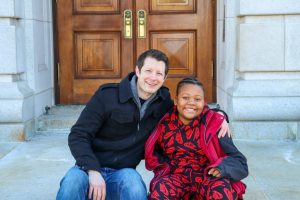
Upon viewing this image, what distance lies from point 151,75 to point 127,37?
364cm

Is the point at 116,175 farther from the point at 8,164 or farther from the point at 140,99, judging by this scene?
the point at 8,164

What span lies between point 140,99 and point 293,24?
3072 mm

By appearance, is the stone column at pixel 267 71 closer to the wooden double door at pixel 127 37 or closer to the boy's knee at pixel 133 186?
the wooden double door at pixel 127 37

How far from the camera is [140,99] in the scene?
3488mm

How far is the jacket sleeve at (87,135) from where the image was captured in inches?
131

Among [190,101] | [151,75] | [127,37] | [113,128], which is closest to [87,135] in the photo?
[113,128]

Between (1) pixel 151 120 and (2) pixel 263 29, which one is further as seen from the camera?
(2) pixel 263 29

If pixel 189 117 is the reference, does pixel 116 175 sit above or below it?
below

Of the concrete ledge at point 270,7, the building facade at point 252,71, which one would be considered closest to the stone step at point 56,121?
the building facade at point 252,71

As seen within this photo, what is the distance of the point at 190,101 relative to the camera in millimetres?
3508

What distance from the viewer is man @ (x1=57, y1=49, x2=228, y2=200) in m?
3.32

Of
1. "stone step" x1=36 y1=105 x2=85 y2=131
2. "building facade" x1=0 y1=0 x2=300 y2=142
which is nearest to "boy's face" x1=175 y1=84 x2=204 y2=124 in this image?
"building facade" x1=0 y1=0 x2=300 y2=142

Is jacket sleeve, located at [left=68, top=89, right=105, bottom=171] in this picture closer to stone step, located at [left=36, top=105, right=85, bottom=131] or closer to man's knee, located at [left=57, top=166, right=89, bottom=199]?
man's knee, located at [left=57, top=166, right=89, bottom=199]

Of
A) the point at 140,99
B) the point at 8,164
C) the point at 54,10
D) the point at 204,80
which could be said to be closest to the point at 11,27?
the point at 54,10
